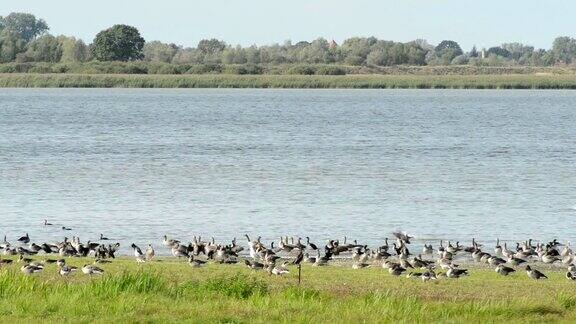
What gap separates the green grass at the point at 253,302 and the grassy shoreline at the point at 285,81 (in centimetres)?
13230

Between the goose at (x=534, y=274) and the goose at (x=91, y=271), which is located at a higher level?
the goose at (x=91, y=271)

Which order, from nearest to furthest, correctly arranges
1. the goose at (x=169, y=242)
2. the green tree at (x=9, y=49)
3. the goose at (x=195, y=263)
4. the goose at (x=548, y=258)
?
1. the goose at (x=195, y=263)
2. the goose at (x=548, y=258)
3. the goose at (x=169, y=242)
4. the green tree at (x=9, y=49)

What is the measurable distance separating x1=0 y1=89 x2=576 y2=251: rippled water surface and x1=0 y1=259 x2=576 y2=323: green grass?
35.7 ft

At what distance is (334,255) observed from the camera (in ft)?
81.8

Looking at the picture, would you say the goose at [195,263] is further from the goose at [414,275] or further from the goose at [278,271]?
the goose at [414,275]

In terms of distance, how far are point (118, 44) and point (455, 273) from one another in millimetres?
147986

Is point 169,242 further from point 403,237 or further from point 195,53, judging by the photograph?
point 195,53

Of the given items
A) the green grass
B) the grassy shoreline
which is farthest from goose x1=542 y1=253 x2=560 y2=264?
the grassy shoreline

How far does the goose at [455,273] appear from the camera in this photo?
21344mm

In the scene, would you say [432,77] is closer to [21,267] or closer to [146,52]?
[146,52]

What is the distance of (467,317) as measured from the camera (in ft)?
48.0

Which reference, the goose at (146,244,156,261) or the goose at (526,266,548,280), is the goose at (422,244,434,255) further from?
the goose at (146,244,156,261)

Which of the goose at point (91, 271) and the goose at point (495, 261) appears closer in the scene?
the goose at point (91, 271)

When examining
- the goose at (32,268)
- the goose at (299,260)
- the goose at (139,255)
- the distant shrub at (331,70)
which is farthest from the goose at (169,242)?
the distant shrub at (331,70)
